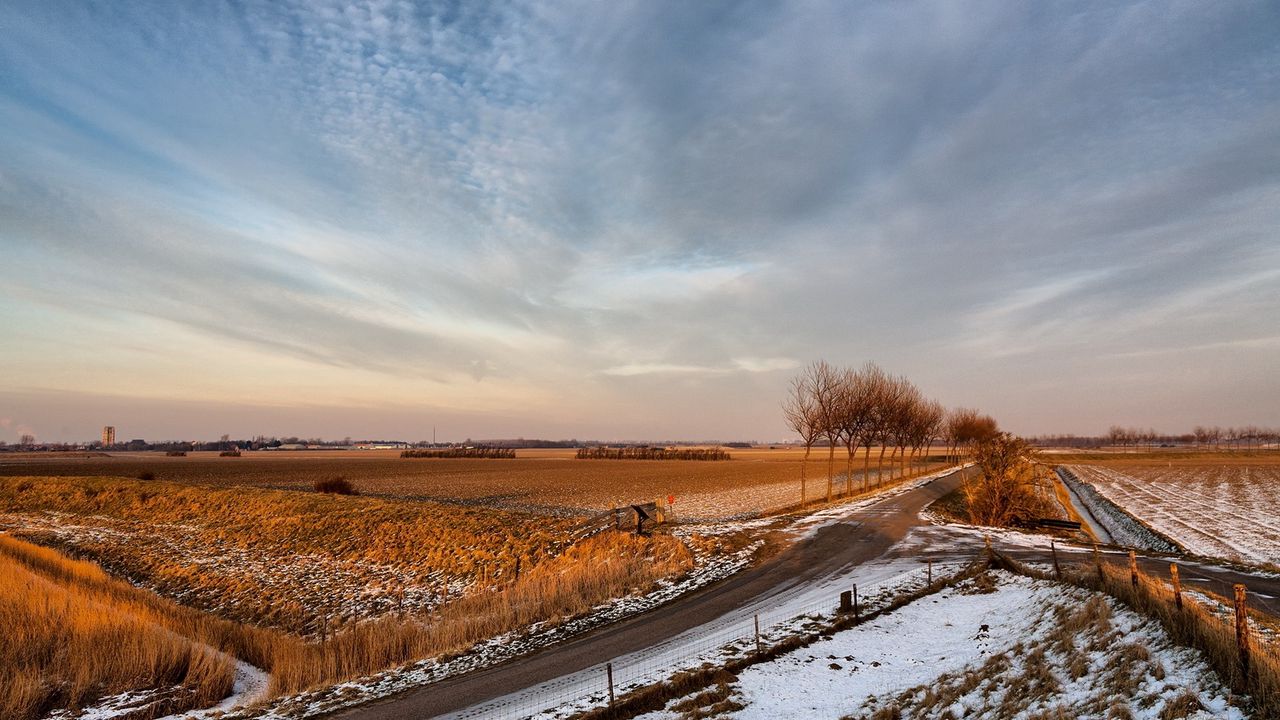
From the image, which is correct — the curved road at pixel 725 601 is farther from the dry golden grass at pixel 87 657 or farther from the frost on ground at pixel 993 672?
the dry golden grass at pixel 87 657

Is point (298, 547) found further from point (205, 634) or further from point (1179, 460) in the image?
point (1179, 460)

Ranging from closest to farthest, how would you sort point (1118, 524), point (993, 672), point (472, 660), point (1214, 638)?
point (1214, 638), point (993, 672), point (472, 660), point (1118, 524)

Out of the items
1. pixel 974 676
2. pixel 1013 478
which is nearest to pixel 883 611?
pixel 974 676

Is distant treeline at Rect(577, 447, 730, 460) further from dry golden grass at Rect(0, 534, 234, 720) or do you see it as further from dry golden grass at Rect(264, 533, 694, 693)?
dry golden grass at Rect(0, 534, 234, 720)

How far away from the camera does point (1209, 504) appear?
44125 millimetres

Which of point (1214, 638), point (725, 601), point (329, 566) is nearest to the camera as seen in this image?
point (1214, 638)

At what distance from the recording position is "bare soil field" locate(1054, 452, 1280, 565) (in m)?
28.3

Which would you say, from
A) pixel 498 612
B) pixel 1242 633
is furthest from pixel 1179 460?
pixel 498 612

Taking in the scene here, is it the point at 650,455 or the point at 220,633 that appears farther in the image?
the point at 650,455

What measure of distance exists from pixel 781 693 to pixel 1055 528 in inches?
1159

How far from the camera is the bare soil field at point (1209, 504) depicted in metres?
28.3

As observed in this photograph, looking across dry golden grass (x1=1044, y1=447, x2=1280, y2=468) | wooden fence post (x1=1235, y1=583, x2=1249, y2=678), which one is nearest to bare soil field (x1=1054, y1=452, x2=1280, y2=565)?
dry golden grass (x1=1044, y1=447, x2=1280, y2=468)

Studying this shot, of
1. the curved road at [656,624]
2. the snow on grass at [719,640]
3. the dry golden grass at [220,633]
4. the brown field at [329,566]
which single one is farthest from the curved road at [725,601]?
the brown field at [329,566]

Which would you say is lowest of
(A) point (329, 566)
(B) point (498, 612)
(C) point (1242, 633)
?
(A) point (329, 566)
